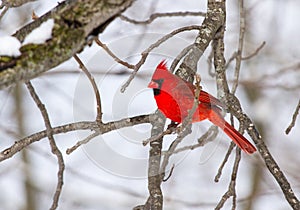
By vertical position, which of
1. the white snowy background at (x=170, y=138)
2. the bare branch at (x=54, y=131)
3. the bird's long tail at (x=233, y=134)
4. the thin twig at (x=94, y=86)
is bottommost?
the bare branch at (x=54, y=131)

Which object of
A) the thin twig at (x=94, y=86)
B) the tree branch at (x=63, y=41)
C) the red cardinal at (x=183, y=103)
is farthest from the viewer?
the red cardinal at (x=183, y=103)

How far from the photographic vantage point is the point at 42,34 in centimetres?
111

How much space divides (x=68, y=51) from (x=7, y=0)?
872 millimetres

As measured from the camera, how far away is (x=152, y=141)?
1734 millimetres

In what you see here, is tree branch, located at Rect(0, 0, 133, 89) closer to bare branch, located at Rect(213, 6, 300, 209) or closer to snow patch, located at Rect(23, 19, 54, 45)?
snow patch, located at Rect(23, 19, 54, 45)

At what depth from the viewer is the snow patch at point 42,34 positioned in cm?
111

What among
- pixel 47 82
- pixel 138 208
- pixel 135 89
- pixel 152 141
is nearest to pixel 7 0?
pixel 152 141

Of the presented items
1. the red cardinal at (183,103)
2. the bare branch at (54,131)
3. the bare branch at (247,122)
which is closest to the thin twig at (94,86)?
Answer: the bare branch at (54,131)

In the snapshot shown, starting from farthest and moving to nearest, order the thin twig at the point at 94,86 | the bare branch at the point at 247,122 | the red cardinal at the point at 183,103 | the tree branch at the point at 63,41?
the red cardinal at the point at 183,103
the bare branch at the point at 247,122
the thin twig at the point at 94,86
the tree branch at the point at 63,41

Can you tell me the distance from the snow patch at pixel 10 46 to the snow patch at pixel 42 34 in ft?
0.07

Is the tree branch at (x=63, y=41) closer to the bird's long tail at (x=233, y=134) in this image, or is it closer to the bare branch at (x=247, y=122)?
the bare branch at (x=247, y=122)

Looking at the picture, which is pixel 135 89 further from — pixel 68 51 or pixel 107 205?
pixel 107 205

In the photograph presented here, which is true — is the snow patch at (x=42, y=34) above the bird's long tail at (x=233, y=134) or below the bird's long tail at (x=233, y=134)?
below

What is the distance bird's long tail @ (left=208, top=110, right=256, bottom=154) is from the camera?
203cm
